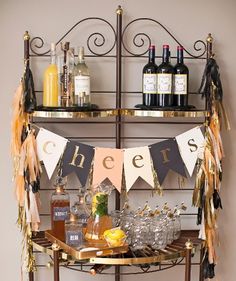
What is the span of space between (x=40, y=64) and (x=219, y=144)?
93 centimetres

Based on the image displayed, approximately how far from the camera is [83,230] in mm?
2184

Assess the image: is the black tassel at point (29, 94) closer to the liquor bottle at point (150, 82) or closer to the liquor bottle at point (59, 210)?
the liquor bottle at point (59, 210)

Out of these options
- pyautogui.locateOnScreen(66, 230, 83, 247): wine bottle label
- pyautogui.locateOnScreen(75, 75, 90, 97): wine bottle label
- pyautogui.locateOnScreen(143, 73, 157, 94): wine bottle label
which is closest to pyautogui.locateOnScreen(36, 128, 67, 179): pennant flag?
pyautogui.locateOnScreen(75, 75, 90, 97): wine bottle label

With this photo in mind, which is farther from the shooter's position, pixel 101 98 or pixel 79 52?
pixel 101 98

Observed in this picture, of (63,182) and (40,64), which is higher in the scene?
(40,64)

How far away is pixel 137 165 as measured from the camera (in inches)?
93.0

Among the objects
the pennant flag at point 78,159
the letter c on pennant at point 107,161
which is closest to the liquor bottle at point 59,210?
the pennant flag at point 78,159

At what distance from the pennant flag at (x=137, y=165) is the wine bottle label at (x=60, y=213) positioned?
0.32 metres

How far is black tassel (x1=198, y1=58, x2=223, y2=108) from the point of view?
2340 millimetres

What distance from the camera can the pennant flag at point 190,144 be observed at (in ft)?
7.79

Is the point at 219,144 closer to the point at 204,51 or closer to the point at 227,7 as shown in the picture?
the point at 204,51

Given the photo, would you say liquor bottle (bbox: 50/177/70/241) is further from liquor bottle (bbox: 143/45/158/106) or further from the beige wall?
liquor bottle (bbox: 143/45/158/106)

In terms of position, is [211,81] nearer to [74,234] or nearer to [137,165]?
[137,165]

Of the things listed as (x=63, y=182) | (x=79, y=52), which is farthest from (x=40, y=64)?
(x=63, y=182)
